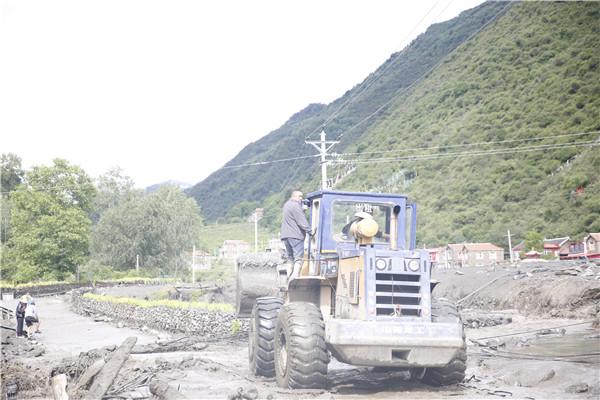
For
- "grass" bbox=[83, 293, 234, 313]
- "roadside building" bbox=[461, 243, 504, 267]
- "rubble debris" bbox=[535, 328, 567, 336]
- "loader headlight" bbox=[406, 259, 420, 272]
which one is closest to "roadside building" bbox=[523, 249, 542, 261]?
"roadside building" bbox=[461, 243, 504, 267]

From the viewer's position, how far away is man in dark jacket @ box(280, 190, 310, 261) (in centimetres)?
1114

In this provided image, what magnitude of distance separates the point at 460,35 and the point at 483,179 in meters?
92.7

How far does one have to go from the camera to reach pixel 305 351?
31.1 feet

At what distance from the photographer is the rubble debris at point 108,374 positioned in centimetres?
1094

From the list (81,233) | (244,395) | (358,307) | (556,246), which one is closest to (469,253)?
(556,246)

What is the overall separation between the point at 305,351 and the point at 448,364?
6.99 feet

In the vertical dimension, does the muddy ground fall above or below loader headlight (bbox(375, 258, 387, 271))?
below

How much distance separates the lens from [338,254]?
10.7m

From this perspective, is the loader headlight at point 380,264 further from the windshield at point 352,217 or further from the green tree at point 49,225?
the green tree at point 49,225

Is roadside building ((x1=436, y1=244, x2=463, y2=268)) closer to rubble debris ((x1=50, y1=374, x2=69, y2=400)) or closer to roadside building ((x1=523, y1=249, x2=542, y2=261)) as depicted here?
roadside building ((x1=523, y1=249, x2=542, y2=261))

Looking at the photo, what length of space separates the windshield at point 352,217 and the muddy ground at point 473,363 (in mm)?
2386

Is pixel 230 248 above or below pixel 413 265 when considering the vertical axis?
below

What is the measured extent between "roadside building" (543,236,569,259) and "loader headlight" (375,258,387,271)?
5166 cm

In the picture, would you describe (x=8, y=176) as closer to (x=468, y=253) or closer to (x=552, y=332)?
(x=468, y=253)
